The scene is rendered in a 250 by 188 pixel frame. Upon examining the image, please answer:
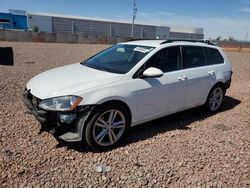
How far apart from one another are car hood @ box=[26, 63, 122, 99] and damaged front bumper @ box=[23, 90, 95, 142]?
22cm

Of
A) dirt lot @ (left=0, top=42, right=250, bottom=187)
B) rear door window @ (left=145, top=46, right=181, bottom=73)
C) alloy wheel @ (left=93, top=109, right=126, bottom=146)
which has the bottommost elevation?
dirt lot @ (left=0, top=42, right=250, bottom=187)

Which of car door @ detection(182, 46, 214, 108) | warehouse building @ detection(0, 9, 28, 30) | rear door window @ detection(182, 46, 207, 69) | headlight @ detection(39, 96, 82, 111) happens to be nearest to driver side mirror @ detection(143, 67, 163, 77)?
car door @ detection(182, 46, 214, 108)

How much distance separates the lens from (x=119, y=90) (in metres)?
3.56

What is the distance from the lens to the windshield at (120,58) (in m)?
4.04

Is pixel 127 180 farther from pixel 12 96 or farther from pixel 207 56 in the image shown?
pixel 12 96

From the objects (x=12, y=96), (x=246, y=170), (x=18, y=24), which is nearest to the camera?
(x=246, y=170)

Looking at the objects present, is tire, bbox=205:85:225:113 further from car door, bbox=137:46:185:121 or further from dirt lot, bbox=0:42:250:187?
car door, bbox=137:46:185:121

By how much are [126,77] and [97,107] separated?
2.26ft

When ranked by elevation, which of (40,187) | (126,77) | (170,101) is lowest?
(40,187)

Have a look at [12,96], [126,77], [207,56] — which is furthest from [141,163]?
[12,96]

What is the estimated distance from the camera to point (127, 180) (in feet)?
9.81

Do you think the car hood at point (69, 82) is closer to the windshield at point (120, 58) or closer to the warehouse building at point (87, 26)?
the windshield at point (120, 58)

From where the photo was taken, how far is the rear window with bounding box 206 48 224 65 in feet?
17.5

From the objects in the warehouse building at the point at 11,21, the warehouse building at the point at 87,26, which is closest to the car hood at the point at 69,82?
the warehouse building at the point at 11,21
